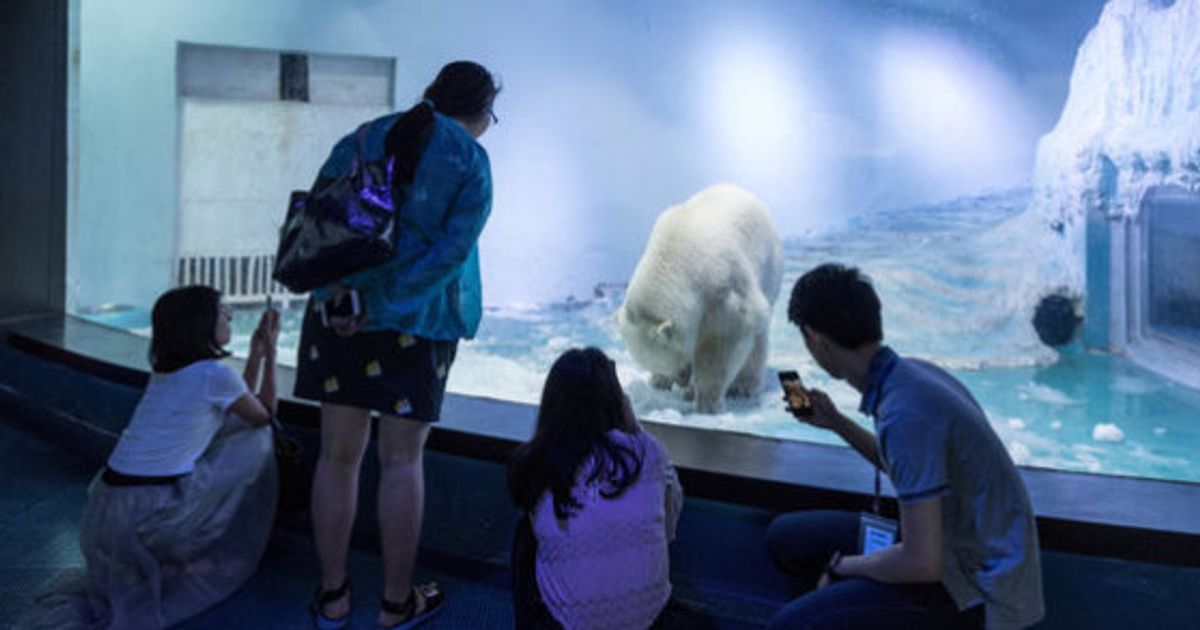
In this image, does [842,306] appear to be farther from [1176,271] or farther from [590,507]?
[1176,271]

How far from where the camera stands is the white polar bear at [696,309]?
172 inches

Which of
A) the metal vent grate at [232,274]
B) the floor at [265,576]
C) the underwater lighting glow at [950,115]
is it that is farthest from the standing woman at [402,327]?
the underwater lighting glow at [950,115]

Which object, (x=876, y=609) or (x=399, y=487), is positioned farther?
(x=399, y=487)

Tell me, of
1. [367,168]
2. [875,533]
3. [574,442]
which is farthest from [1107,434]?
[367,168]

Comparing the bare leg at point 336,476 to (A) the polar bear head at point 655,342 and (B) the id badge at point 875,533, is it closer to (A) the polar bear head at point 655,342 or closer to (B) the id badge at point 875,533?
(B) the id badge at point 875,533

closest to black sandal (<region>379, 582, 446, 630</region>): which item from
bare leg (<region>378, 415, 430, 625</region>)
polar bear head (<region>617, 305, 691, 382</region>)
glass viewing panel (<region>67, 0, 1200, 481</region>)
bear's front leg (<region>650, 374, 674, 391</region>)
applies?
bare leg (<region>378, 415, 430, 625</region>)

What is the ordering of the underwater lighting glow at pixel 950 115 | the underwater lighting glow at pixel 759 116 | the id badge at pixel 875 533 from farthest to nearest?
the underwater lighting glow at pixel 759 116 → the underwater lighting glow at pixel 950 115 → the id badge at pixel 875 533

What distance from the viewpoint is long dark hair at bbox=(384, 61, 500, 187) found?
5.60ft

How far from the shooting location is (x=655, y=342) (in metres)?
4.41

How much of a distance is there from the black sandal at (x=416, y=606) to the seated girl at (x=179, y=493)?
451 mm

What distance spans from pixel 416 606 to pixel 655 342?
258 cm

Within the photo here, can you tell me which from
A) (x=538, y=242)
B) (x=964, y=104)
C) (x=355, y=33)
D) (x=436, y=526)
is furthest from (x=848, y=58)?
(x=436, y=526)

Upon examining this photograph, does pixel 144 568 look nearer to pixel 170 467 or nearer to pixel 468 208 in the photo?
pixel 170 467

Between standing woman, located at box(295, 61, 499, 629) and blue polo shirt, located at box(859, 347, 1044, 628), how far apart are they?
883 millimetres
